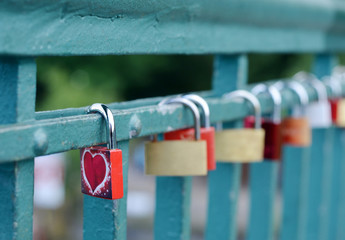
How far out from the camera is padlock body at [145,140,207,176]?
1020 mm

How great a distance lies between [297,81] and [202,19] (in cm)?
74

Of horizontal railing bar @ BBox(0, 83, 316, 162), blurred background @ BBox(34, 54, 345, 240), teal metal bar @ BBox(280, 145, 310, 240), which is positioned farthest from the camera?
blurred background @ BBox(34, 54, 345, 240)

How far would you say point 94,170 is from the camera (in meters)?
0.83

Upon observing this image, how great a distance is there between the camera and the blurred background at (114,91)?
11086mm

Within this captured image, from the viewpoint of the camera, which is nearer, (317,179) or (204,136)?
(204,136)

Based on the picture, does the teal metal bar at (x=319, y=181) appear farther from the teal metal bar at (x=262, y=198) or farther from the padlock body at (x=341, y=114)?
the teal metal bar at (x=262, y=198)

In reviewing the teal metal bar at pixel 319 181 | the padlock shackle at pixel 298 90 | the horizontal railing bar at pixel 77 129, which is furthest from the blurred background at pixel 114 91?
the horizontal railing bar at pixel 77 129

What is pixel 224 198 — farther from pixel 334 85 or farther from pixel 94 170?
pixel 334 85

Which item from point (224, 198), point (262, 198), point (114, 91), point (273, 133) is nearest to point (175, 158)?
point (224, 198)

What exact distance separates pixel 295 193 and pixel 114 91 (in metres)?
11.2

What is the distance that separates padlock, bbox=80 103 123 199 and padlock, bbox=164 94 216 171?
0.27m

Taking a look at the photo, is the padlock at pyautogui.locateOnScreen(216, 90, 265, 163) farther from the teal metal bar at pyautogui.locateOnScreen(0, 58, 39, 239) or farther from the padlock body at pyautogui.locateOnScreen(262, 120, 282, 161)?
the teal metal bar at pyautogui.locateOnScreen(0, 58, 39, 239)

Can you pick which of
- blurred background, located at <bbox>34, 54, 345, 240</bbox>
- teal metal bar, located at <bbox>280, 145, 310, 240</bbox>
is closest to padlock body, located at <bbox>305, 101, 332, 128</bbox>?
teal metal bar, located at <bbox>280, 145, 310, 240</bbox>

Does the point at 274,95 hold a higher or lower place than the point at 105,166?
higher
